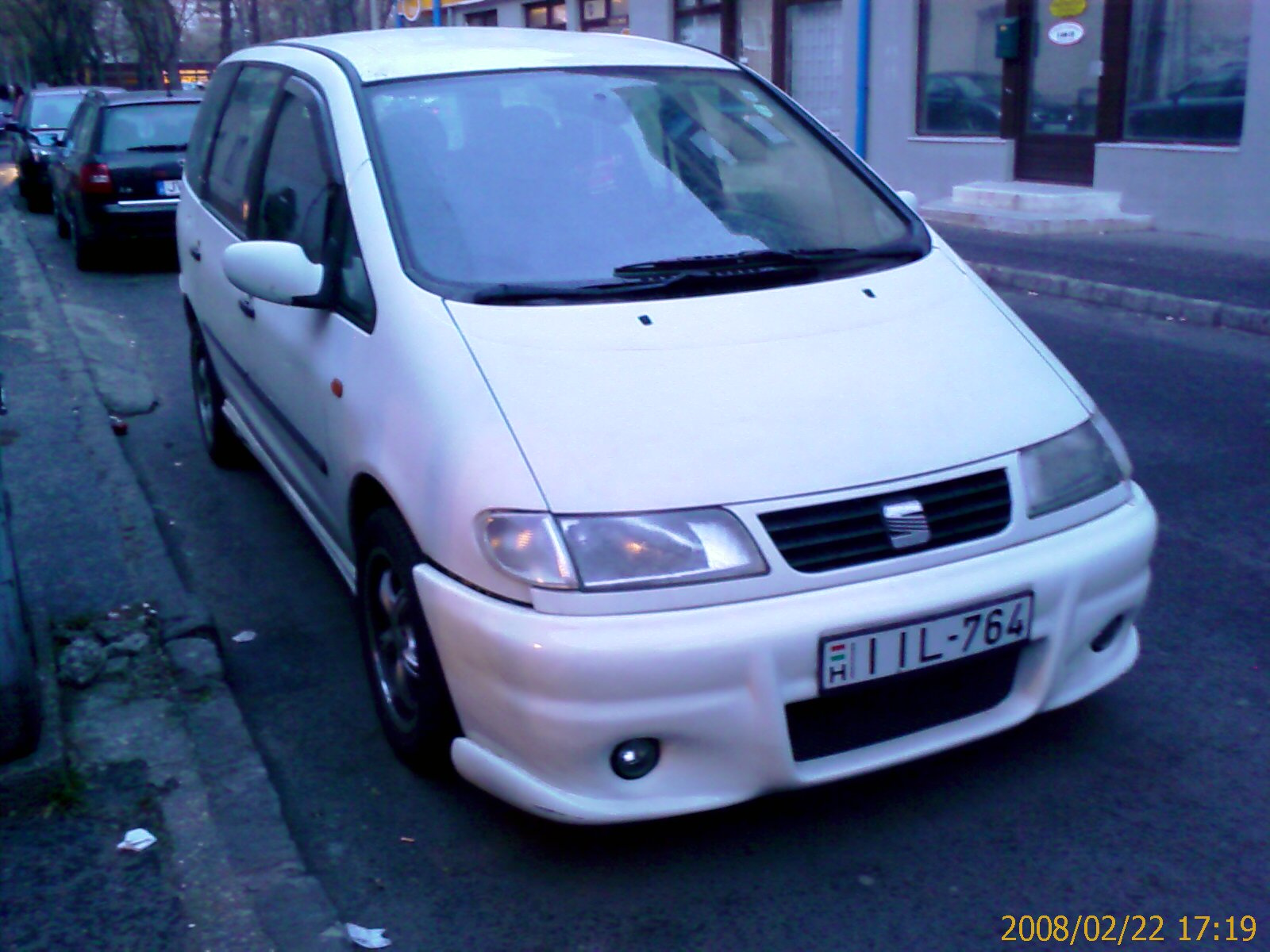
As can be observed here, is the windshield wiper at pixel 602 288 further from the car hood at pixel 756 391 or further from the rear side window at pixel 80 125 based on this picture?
the rear side window at pixel 80 125

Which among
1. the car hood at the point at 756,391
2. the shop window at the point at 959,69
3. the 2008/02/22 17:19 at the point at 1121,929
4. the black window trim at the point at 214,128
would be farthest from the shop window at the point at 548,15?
the 2008/02/22 17:19 at the point at 1121,929

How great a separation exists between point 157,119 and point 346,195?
10091mm

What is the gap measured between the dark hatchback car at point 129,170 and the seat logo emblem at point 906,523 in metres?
10.4

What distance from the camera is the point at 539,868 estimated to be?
3.01 metres

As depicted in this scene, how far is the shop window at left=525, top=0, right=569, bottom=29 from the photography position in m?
24.7

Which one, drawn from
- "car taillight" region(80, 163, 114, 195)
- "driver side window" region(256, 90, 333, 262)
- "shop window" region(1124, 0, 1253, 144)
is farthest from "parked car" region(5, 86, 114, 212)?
"driver side window" region(256, 90, 333, 262)

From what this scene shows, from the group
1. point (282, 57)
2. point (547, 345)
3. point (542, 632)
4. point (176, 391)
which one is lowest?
point (176, 391)

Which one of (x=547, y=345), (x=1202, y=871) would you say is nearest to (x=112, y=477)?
(x=547, y=345)

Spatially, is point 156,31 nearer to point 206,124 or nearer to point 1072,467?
point 206,124

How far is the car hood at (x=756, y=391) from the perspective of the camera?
2.80 m

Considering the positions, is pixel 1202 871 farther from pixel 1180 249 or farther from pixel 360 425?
pixel 1180 249

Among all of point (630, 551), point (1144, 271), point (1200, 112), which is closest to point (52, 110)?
point (1200, 112)

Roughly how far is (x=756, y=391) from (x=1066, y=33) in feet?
39.9

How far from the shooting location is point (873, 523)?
2801mm
